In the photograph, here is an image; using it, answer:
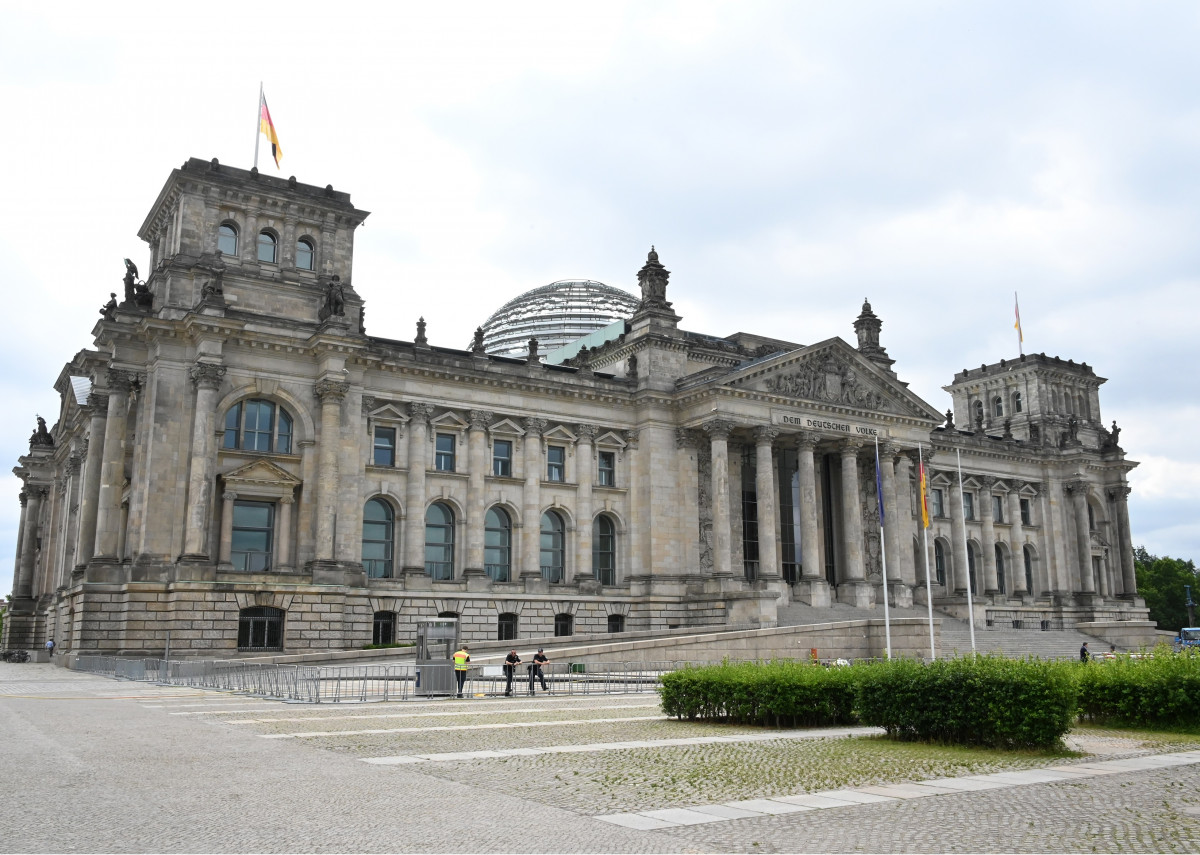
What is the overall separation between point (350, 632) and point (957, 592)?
1793 inches

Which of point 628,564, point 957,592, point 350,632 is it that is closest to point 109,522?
point 350,632

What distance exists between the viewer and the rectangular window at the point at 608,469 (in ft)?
212

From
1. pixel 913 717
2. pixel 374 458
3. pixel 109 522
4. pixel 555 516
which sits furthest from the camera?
pixel 555 516

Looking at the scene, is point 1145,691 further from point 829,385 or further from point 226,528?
point 829,385

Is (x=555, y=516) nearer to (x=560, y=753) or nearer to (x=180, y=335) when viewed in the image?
(x=180, y=335)

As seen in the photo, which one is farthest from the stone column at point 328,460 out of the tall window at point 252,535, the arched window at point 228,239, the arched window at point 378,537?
the arched window at point 228,239


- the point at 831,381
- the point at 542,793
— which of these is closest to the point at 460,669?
the point at 542,793

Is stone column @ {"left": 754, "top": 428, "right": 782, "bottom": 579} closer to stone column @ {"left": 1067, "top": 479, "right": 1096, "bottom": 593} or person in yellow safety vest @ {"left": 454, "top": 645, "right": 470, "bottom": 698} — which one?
person in yellow safety vest @ {"left": 454, "top": 645, "right": 470, "bottom": 698}

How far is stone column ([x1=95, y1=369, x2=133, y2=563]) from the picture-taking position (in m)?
50.2

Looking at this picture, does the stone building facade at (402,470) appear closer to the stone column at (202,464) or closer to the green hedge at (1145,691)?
the stone column at (202,464)

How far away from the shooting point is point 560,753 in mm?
18766

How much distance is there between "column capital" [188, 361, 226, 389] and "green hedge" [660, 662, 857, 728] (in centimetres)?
3307

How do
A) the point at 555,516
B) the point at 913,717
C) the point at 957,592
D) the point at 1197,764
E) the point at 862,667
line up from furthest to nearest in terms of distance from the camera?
the point at 957,592 < the point at 555,516 < the point at 862,667 < the point at 913,717 < the point at 1197,764

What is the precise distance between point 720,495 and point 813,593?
8655 mm
